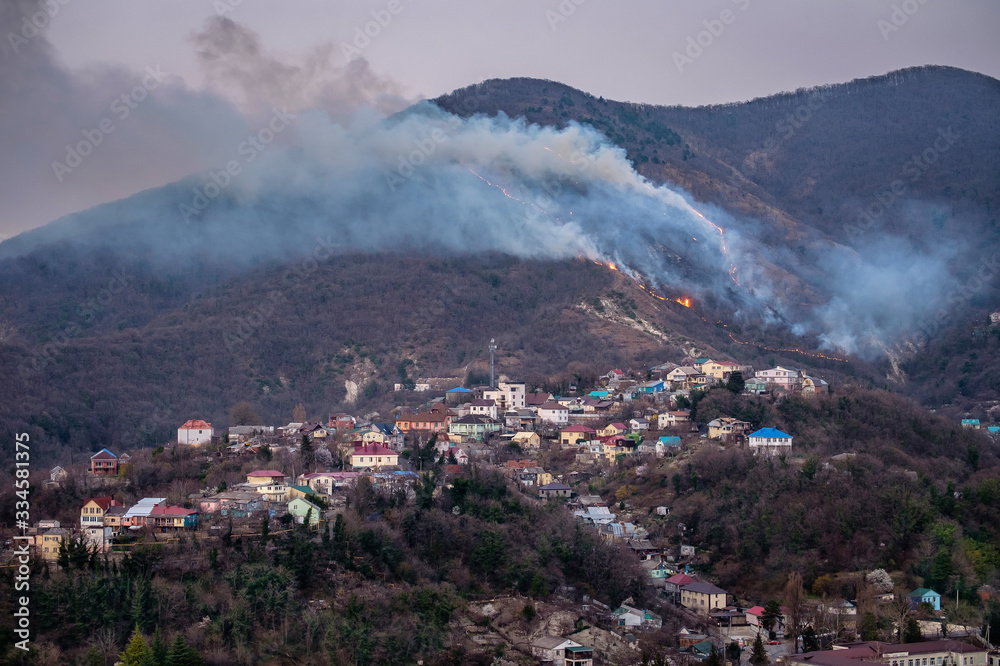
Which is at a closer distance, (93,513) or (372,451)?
(93,513)

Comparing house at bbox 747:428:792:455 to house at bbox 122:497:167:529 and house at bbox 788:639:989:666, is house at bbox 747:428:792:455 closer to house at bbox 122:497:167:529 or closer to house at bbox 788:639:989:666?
house at bbox 788:639:989:666

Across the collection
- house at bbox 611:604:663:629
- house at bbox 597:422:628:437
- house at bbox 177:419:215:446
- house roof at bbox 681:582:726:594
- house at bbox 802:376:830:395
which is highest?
house at bbox 802:376:830:395

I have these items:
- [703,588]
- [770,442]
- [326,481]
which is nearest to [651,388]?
[770,442]

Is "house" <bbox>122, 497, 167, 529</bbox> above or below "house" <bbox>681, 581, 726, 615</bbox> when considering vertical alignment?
above

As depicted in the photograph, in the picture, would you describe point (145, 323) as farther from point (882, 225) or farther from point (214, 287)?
point (882, 225)

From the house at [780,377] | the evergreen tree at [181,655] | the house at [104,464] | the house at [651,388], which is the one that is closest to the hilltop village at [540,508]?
the house at [104,464]

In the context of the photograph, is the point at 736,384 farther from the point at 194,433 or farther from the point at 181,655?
the point at 181,655

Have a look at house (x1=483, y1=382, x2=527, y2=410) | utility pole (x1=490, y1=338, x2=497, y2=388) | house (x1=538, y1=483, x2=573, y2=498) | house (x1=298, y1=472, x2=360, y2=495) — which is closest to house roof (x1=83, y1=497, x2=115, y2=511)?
house (x1=298, y1=472, x2=360, y2=495)
